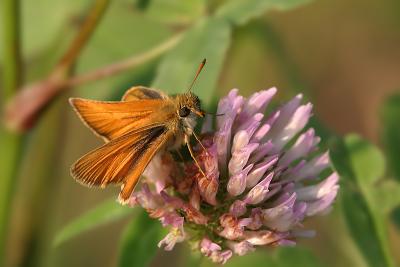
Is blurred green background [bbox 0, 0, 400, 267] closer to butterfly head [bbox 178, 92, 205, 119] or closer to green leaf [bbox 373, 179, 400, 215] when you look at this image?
green leaf [bbox 373, 179, 400, 215]

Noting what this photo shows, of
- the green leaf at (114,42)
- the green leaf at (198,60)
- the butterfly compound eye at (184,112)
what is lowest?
the butterfly compound eye at (184,112)

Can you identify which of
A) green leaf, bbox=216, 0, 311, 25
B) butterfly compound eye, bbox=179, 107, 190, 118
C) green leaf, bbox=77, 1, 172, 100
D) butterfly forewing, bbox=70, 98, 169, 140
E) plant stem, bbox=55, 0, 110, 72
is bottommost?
butterfly compound eye, bbox=179, 107, 190, 118

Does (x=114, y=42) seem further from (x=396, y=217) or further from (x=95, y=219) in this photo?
(x=396, y=217)

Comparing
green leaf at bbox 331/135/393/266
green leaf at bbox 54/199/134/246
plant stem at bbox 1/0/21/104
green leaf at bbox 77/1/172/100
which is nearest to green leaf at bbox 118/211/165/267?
green leaf at bbox 54/199/134/246

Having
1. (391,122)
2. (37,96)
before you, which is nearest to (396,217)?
(391,122)

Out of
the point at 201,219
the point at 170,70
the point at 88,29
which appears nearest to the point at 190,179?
the point at 201,219

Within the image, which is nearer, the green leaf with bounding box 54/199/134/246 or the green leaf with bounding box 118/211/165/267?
the green leaf with bounding box 118/211/165/267

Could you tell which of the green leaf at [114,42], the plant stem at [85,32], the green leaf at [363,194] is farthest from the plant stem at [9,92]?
the green leaf at [363,194]

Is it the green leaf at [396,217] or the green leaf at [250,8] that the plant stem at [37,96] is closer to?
the green leaf at [250,8]
